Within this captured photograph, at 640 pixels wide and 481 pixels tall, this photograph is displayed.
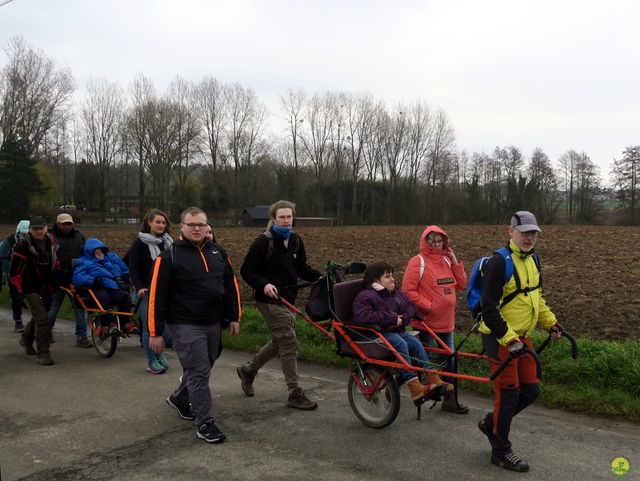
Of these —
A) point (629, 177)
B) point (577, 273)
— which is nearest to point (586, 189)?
point (629, 177)

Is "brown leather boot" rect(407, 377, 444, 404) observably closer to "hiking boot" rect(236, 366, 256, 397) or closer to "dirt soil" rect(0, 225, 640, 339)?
"hiking boot" rect(236, 366, 256, 397)

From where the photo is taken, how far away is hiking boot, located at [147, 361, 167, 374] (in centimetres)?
696

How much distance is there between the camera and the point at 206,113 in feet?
229

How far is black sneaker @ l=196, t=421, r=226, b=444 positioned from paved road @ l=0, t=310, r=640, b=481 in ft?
0.21

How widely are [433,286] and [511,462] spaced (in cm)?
189

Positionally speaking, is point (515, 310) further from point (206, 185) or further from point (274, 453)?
point (206, 185)

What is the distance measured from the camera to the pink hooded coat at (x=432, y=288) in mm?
5602

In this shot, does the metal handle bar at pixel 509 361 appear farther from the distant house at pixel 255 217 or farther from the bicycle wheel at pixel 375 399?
the distant house at pixel 255 217


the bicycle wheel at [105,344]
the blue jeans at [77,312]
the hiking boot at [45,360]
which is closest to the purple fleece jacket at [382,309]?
the bicycle wheel at [105,344]

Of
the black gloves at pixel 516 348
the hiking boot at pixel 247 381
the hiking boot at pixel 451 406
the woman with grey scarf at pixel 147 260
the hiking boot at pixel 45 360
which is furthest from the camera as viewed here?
the hiking boot at pixel 45 360

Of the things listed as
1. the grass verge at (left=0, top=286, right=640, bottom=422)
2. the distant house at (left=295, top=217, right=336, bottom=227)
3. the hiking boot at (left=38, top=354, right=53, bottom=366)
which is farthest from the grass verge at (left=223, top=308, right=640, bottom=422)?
the distant house at (left=295, top=217, right=336, bottom=227)

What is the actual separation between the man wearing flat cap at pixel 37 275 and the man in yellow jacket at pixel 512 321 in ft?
19.2

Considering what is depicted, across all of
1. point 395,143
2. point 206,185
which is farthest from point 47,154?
point 395,143

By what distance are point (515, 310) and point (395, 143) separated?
6837 centimetres
